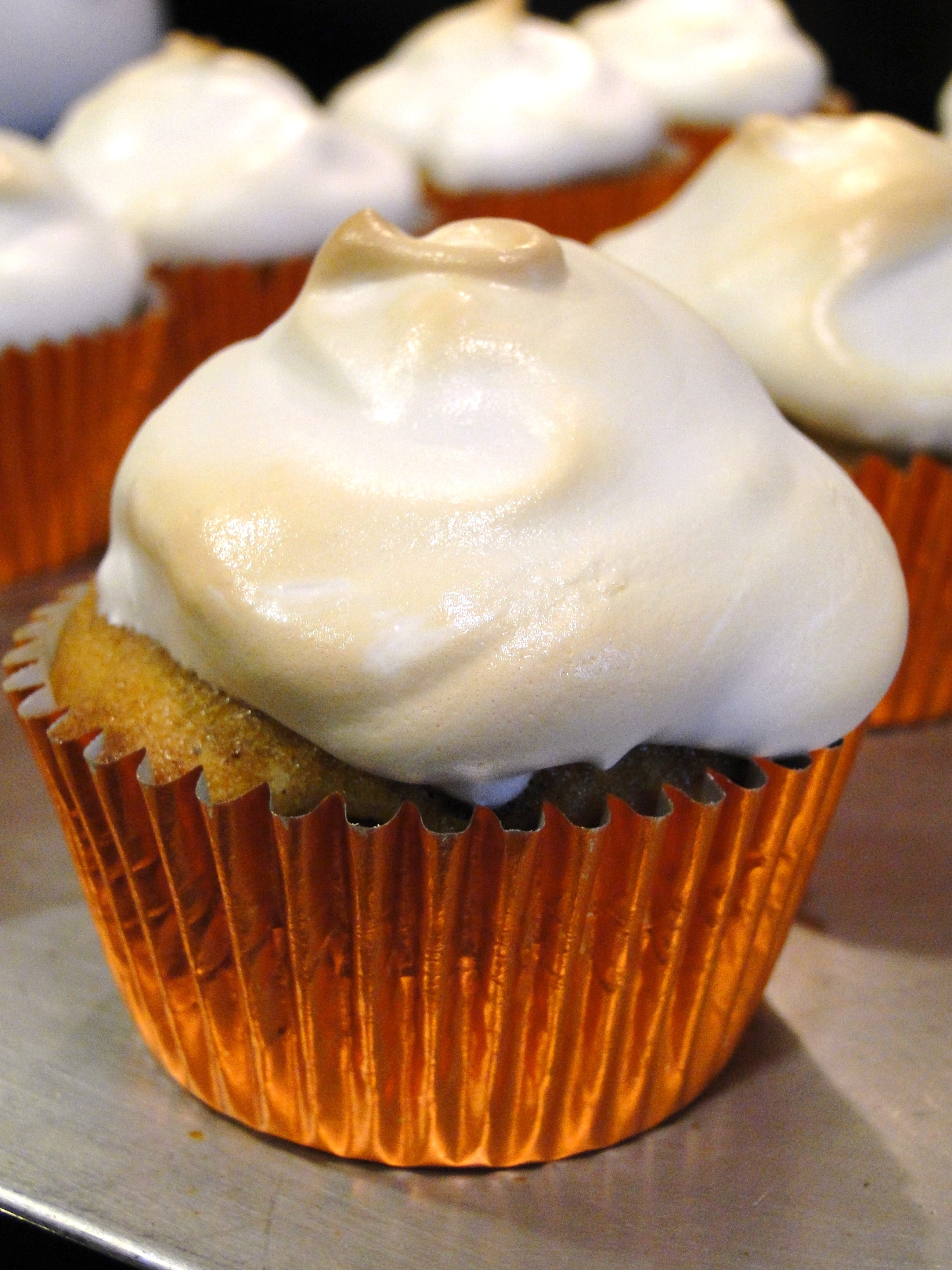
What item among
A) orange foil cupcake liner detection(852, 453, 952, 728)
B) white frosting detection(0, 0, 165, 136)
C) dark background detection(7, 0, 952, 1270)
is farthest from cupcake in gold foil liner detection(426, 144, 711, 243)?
orange foil cupcake liner detection(852, 453, 952, 728)

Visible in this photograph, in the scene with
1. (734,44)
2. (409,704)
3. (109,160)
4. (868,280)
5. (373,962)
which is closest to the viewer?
(409,704)

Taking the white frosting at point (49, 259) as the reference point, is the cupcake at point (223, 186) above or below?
below

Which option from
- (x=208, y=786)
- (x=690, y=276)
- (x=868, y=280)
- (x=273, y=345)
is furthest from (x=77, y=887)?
(x=868, y=280)

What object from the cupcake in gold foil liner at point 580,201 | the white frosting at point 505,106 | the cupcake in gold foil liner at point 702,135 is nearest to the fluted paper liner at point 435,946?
the cupcake in gold foil liner at point 580,201

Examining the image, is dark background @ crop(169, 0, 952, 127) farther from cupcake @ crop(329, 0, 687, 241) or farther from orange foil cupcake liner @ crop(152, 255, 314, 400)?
orange foil cupcake liner @ crop(152, 255, 314, 400)

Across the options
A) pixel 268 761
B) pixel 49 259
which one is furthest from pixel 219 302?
pixel 268 761

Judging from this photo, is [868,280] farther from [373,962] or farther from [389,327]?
[373,962]

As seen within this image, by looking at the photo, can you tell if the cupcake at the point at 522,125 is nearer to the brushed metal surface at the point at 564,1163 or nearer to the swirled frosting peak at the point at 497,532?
the swirled frosting peak at the point at 497,532
